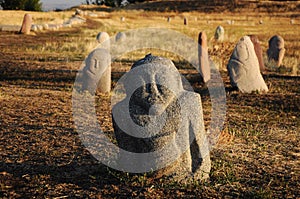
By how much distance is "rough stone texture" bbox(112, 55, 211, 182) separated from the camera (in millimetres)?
4230

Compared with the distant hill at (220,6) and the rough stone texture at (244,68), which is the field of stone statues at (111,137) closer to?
the rough stone texture at (244,68)

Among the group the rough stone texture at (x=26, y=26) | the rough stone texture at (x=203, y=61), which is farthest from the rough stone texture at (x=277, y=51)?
the rough stone texture at (x=26, y=26)

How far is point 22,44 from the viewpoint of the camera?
61.7 ft

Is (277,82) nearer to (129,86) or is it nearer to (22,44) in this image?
(129,86)

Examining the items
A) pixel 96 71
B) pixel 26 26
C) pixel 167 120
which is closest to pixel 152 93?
pixel 167 120

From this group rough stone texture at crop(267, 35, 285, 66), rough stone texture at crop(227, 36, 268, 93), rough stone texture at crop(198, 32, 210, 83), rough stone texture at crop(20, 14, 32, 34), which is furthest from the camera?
rough stone texture at crop(20, 14, 32, 34)

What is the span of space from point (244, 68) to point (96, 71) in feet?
11.4

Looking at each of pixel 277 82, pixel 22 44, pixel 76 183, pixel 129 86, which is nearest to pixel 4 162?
pixel 76 183

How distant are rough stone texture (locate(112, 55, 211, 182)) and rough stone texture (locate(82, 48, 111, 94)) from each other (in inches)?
214

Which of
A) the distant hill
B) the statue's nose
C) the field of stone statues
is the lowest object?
the field of stone statues

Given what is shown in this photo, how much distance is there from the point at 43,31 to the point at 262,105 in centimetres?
1884

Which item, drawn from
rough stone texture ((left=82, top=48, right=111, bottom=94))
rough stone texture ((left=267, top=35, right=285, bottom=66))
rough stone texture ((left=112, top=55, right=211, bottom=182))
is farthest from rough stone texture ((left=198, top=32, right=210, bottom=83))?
rough stone texture ((left=112, top=55, right=211, bottom=182))

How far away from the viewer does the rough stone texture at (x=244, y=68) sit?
1038 cm

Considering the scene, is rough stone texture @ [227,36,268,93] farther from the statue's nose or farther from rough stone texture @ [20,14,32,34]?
rough stone texture @ [20,14,32,34]
